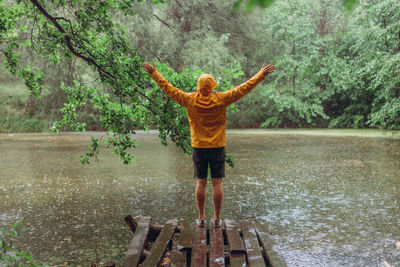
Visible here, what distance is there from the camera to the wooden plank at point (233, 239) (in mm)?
3566

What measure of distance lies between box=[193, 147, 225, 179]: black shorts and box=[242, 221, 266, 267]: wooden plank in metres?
0.68

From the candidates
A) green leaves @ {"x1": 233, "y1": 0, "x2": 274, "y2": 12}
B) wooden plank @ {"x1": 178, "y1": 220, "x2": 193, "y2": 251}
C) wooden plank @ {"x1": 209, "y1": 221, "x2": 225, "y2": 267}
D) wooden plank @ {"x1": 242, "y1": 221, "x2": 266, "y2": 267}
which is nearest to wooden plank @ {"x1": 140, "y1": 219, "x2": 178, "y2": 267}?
wooden plank @ {"x1": 178, "y1": 220, "x2": 193, "y2": 251}

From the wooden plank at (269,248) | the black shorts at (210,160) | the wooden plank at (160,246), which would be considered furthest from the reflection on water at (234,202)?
the black shorts at (210,160)

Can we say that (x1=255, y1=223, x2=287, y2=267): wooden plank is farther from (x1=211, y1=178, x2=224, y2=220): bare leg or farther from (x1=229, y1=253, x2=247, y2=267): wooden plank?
(x1=211, y1=178, x2=224, y2=220): bare leg

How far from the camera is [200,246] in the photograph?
3676 millimetres

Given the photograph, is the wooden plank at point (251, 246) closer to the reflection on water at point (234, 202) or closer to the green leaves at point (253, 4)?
the reflection on water at point (234, 202)

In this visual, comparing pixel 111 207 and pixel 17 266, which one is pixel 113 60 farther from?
pixel 17 266

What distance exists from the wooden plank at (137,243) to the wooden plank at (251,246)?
1051 millimetres

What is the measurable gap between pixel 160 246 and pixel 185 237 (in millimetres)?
324

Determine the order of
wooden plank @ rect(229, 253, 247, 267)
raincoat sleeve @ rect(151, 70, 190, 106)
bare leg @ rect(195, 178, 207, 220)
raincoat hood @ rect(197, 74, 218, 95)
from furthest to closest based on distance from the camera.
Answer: bare leg @ rect(195, 178, 207, 220), raincoat sleeve @ rect(151, 70, 190, 106), raincoat hood @ rect(197, 74, 218, 95), wooden plank @ rect(229, 253, 247, 267)

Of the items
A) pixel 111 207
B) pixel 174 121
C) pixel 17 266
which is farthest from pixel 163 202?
pixel 17 266

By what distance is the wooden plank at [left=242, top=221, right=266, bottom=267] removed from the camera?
3.32m

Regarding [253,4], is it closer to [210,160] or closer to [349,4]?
[349,4]

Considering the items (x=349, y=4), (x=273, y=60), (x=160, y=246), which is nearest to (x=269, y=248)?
(x=160, y=246)
